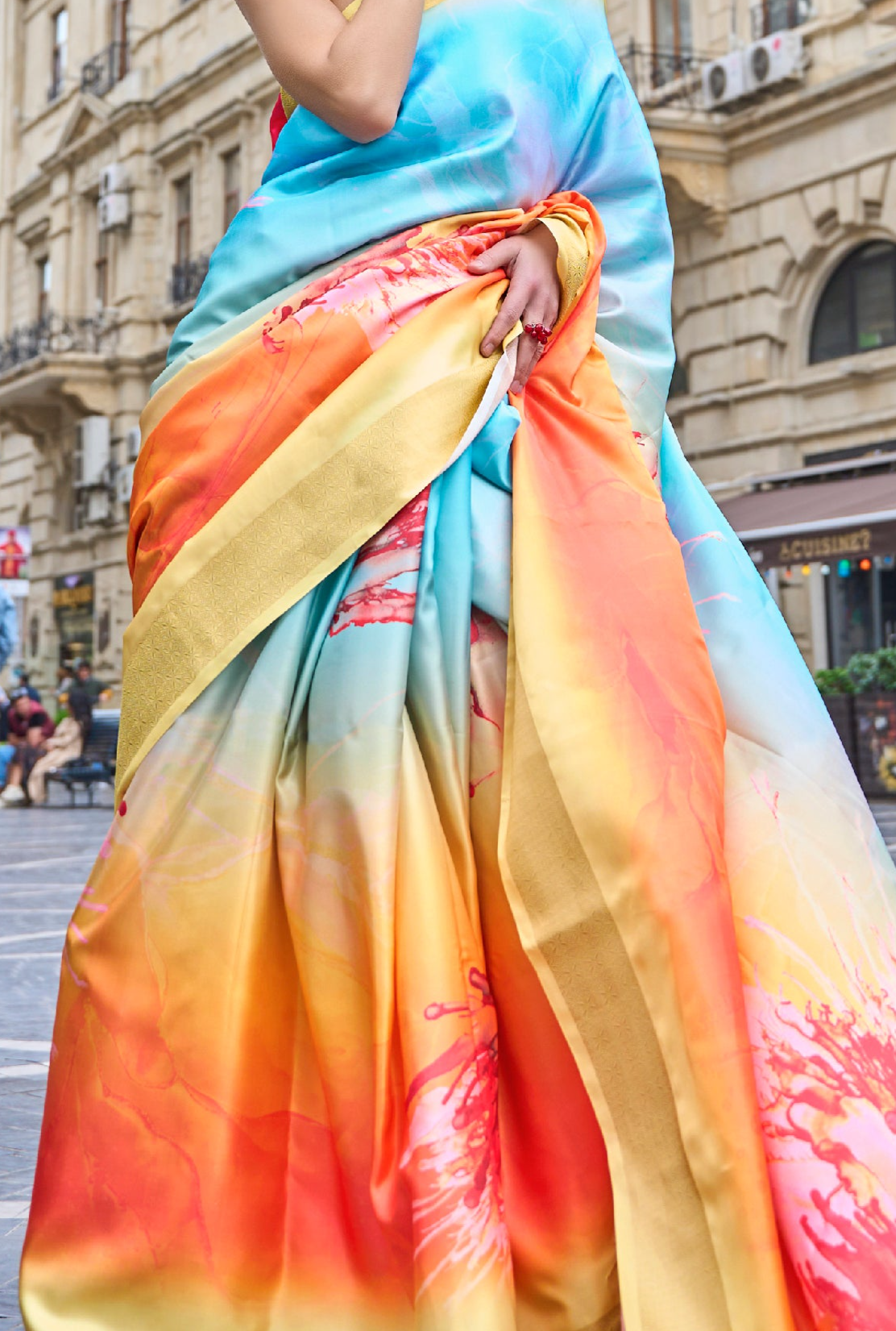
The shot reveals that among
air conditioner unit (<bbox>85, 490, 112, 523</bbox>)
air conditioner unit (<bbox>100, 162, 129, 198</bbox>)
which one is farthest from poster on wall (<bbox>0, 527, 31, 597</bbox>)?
air conditioner unit (<bbox>100, 162, 129, 198</bbox>)

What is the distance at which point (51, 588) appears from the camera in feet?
87.8

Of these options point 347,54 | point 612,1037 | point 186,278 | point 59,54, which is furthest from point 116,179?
Result: point 612,1037

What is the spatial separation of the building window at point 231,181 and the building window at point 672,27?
7860mm

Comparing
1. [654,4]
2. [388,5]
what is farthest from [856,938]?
Result: [654,4]

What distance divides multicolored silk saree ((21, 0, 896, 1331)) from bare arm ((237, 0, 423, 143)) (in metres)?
0.06

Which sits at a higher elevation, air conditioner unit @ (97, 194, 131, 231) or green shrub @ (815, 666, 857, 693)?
air conditioner unit @ (97, 194, 131, 231)

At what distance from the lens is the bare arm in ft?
5.61

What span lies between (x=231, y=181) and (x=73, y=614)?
7743 mm

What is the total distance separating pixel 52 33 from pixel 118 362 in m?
7.89

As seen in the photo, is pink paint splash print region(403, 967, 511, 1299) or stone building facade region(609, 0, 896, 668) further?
stone building facade region(609, 0, 896, 668)

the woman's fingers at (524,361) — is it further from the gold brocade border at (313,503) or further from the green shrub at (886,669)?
the green shrub at (886,669)

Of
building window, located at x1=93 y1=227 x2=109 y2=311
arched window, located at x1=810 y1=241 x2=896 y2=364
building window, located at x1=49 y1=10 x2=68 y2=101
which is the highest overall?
building window, located at x1=49 y1=10 x2=68 y2=101

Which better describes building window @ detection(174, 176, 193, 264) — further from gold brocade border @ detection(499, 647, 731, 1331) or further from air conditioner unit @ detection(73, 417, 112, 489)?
gold brocade border @ detection(499, 647, 731, 1331)

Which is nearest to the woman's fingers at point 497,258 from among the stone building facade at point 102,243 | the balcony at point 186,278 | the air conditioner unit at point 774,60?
the air conditioner unit at point 774,60
